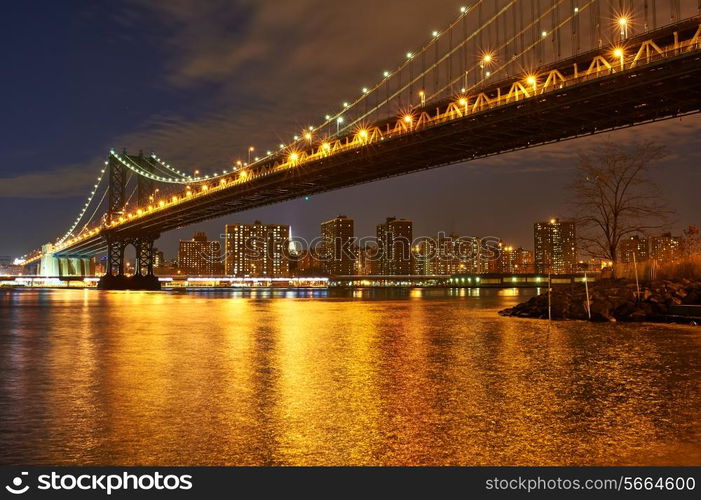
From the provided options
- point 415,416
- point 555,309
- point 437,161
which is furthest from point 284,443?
point 437,161

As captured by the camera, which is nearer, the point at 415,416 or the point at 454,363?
the point at 415,416

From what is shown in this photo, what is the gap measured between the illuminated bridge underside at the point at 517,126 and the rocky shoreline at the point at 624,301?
13.3 m

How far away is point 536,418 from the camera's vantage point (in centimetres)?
770

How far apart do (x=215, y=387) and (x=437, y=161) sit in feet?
156

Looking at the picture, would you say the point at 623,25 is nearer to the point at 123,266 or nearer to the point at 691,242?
the point at 691,242

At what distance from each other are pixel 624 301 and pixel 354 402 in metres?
18.4

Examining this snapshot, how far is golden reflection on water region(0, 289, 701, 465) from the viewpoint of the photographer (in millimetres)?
6359

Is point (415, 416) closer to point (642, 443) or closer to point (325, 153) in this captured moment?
point (642, 443)

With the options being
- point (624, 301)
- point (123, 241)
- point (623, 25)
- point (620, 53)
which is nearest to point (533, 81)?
point (623, 25)

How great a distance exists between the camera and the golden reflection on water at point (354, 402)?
6.36 metres

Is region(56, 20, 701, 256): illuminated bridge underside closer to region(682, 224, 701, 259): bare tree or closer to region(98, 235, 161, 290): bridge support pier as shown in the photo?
region(682, 224, 701, 259): bare tree

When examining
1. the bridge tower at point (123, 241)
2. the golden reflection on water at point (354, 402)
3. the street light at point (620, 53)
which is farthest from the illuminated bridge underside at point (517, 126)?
the bridge tower at point (123, 241)

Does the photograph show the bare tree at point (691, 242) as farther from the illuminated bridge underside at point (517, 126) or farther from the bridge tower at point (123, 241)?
the bridge tower at point (123, 241)

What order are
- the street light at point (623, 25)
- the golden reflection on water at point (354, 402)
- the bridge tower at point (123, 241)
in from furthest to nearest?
1. the bridge tower at point (123, 241)
2. the street light at point (623, 25)
3. the golden reflection on water at point (354, 402)
